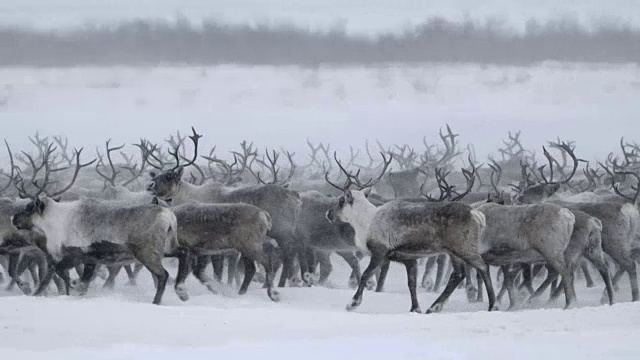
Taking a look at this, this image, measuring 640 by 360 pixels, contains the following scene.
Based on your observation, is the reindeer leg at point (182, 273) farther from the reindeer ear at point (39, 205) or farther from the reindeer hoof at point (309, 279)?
the reindeer hoof at point (309, 279)

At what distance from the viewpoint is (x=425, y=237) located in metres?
6.88

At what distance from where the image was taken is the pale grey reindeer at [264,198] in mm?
8609

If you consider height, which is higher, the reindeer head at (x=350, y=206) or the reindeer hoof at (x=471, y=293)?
the reindeer head at (x=350, y=206)

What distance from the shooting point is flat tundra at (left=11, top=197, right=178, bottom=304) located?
274 inches

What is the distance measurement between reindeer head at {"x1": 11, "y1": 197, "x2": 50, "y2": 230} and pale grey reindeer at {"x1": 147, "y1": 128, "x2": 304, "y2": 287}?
1.31 metres

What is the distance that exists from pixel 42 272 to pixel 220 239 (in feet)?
6.37

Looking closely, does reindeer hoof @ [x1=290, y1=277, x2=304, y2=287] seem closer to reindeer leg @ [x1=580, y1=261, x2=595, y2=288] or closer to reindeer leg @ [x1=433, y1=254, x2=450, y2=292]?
reindeer leg @ [x1=433, y1=254, x2=450, y2=292]

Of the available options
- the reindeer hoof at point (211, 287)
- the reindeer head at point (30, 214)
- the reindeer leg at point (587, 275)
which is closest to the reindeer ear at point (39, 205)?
the reindeer head at point (30, 214)

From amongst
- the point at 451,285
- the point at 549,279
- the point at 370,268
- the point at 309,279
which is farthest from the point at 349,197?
the point at 549,279

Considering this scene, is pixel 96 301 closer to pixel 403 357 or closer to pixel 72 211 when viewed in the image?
pixel 72 211

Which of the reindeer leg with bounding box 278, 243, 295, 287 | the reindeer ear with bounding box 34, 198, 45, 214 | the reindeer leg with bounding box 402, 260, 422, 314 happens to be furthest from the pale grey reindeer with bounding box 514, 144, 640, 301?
the reindeer ear with bounding box 34, 198, 45, 214

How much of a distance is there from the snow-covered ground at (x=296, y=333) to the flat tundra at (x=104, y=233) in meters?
0.46

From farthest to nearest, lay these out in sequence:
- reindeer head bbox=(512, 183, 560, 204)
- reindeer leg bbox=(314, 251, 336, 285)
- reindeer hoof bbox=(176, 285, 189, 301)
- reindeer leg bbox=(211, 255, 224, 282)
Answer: reindeer leg bbox=(314, 251, 336, 285) → reindeer head bbox=(512, 183, 560, 204) → reindeer leg bbox=(211, 255, 224, 282) → reindeer hoof bbox=(176, 285, 189, 301)

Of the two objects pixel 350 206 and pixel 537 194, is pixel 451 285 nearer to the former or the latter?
pixel 350 206
